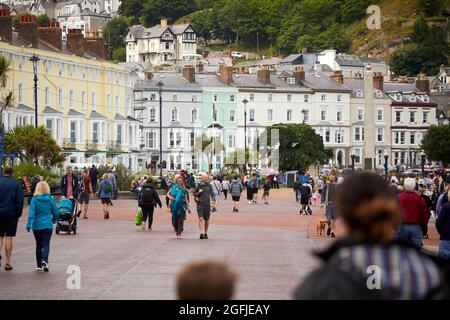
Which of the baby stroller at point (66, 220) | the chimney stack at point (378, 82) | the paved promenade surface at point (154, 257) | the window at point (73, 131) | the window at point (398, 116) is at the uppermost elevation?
the chimney stack at point (378, 82)

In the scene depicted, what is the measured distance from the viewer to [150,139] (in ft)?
444

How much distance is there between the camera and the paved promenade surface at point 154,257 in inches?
727

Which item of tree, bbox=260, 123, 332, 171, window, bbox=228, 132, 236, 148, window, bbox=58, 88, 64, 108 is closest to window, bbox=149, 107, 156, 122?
window, bbox=228, 132, 236, 148

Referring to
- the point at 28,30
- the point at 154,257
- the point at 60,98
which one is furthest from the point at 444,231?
the point at 60,98

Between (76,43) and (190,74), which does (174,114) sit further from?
(76,43)

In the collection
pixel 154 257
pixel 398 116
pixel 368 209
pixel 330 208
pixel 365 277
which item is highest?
pixel 398 116

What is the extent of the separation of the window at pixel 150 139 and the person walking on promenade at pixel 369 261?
12887cm

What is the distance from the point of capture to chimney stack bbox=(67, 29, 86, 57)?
10118 cm

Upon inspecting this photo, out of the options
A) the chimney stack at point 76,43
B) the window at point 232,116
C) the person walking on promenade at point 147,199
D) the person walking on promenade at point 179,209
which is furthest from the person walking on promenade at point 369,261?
the window at point 232,116

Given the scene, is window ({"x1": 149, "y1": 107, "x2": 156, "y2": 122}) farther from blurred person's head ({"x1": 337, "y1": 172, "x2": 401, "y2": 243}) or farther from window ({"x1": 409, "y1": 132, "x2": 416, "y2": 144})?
blurred person's head ({"x1": 337, "y1": 172, "x2": 401, "y2": 243})

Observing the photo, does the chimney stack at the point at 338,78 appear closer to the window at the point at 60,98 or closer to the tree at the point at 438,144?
the tree at the point at 438,144

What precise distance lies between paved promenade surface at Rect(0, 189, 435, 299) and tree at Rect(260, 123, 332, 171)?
251 ft

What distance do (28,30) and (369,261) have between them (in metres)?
89.4
